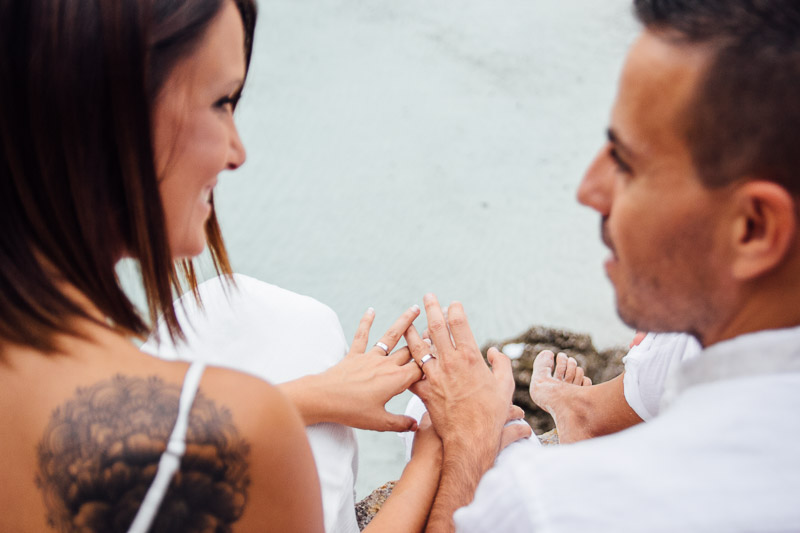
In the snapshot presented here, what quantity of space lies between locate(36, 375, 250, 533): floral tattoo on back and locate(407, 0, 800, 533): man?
277 millimetres

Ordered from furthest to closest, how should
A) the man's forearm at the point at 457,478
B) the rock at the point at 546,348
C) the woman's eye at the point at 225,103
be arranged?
the rock at the point at 546,348 < the man's forearm at the point at 457,478 < the woman's eye at the point at 225,103

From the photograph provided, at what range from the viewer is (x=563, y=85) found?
3023 millimetres

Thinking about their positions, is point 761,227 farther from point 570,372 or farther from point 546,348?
point 546,348

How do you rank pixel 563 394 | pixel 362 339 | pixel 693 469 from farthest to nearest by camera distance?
pixel 563 394 < pixel 362 339 < pixel 693 469

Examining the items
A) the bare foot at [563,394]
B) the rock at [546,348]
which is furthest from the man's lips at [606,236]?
the rock at [546,348]

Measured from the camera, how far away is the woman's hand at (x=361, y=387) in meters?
→ 1.13

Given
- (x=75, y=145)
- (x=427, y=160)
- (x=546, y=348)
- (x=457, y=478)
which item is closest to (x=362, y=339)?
(x=457, y=478)

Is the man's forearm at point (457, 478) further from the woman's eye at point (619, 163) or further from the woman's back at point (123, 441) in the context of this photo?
the woman's eye at point (619, 163)

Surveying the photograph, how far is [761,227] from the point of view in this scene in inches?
26.2

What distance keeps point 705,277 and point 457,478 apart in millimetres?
560

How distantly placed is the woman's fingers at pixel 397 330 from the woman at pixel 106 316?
57cm

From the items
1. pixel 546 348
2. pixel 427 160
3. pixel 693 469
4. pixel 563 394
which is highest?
pixel 693 469

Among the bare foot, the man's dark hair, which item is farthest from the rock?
the man's dark hair

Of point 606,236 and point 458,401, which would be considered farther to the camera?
point 458,401
